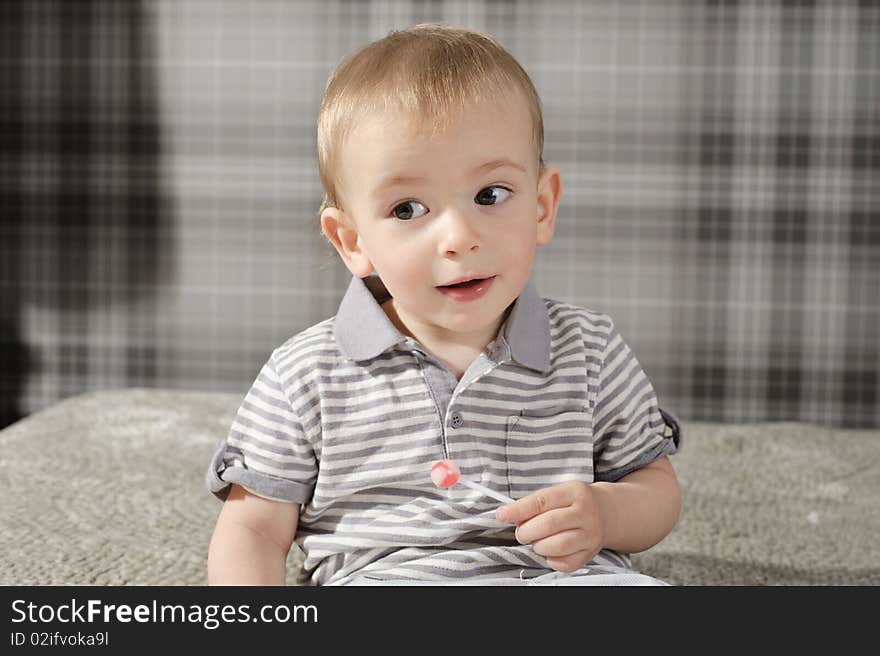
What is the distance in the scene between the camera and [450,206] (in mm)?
883

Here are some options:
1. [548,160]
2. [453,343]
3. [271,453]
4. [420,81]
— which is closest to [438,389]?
[453,343]

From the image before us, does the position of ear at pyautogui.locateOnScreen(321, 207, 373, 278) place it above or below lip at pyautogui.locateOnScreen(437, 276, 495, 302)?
above

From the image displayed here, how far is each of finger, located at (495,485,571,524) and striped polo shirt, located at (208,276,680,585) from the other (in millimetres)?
64

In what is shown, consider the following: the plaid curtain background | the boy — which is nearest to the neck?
the boy

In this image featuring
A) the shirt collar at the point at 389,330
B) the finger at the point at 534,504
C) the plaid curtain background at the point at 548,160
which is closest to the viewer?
the finger at the point at 534,504

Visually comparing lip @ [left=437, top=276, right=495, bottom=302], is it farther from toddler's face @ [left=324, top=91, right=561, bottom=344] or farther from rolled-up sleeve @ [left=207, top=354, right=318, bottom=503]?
rolled-up sleeve @ [left=207, top=354, right=318, bottom=503]

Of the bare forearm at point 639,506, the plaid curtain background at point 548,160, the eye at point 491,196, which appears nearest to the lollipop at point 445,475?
the bare forearm at point 639,506

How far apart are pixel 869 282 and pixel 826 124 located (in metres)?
0.31

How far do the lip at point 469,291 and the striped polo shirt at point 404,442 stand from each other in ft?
0.23

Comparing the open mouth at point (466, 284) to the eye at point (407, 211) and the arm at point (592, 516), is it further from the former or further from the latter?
the arm at point (592, 516)

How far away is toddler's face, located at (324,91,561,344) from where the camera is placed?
0.87 metres

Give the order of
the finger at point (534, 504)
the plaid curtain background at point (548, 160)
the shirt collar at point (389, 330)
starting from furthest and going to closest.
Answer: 1. the plaid curtain background at point (548, 160)
2. the shirt collar at point (389, 330)
3. the finger at point (534, 504)

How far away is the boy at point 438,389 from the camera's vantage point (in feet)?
2.89

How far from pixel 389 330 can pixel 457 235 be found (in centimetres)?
13
